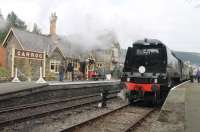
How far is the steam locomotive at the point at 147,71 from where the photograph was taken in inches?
650

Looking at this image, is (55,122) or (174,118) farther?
(55,122)

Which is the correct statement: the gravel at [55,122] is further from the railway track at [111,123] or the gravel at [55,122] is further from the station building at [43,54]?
the station building at [43,54]

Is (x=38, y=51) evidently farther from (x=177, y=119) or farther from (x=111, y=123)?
(x=177, y=119)

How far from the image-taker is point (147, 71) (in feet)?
56.9

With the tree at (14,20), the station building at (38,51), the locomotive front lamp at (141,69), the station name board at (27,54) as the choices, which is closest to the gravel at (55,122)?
the locomotive front lamp at (141,69)

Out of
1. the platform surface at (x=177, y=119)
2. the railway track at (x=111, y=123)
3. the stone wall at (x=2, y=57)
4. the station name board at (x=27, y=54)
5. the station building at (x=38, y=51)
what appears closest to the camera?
the platform surface at (x=177, y=119)

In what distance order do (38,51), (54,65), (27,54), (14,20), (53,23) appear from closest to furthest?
(27,54)
(38,51)
(54,65)
(53,23)
(14,20)

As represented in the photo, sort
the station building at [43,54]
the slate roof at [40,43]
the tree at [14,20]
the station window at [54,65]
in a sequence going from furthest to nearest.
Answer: the tree at [14,20]
the station window at [54,65]
the slate roof at [40,43]
the station building at [43,54]

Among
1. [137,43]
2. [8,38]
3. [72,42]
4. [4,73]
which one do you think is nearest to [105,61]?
[72,42]

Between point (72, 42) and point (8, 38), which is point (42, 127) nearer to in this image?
point (8, 38)

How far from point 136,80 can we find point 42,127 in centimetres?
734

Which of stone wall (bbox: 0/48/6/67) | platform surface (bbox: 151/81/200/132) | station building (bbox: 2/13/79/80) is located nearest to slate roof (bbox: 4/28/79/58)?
station building (bbox: 2/13/79/80)

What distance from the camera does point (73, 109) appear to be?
49.3 ft

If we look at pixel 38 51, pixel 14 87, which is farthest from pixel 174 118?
pixel 38 51
